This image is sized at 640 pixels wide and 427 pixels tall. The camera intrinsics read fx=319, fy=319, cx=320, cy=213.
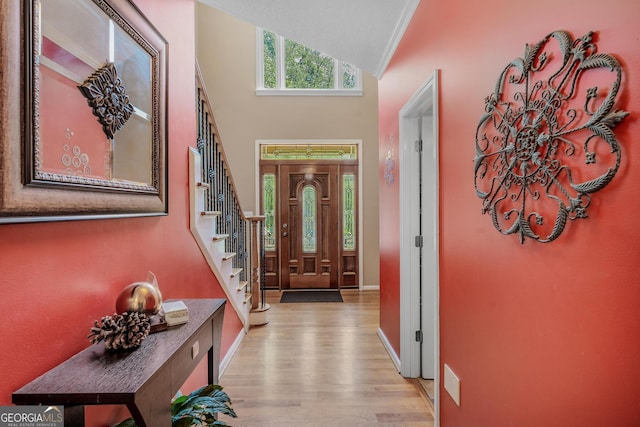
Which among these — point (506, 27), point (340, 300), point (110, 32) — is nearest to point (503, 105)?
point (506, 27)

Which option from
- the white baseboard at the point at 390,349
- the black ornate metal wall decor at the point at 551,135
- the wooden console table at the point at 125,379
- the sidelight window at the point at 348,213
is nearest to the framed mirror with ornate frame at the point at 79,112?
the wooden console table at the point at 125,379

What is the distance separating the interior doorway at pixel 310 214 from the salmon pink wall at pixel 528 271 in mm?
3375

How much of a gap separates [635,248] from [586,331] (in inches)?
10.4

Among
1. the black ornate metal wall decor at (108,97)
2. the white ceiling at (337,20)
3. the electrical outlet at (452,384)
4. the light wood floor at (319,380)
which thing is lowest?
the light wood floor at (319,380)

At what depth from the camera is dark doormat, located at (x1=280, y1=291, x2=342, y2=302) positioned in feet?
15.5

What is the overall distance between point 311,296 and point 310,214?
134 centimetres

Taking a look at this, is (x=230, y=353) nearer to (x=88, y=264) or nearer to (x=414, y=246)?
(x=414, y=246)

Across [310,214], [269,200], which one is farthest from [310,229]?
[269,200]

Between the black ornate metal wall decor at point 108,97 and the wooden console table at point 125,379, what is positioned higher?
the black ornate metal wall decor at point 108,97

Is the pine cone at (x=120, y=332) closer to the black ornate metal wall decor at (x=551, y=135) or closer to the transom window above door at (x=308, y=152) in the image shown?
Answer: the black ornate metal wall decor at (x=551, y=135)

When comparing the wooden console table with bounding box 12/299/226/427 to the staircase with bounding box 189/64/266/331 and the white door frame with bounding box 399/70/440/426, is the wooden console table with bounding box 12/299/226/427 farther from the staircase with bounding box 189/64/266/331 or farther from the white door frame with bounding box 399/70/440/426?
the white door frame with bounding box 399/70/440/426

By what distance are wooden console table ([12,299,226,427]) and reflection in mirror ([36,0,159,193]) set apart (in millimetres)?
566

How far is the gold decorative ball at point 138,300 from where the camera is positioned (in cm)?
122

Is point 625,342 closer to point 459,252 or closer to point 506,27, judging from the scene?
point 459,252
